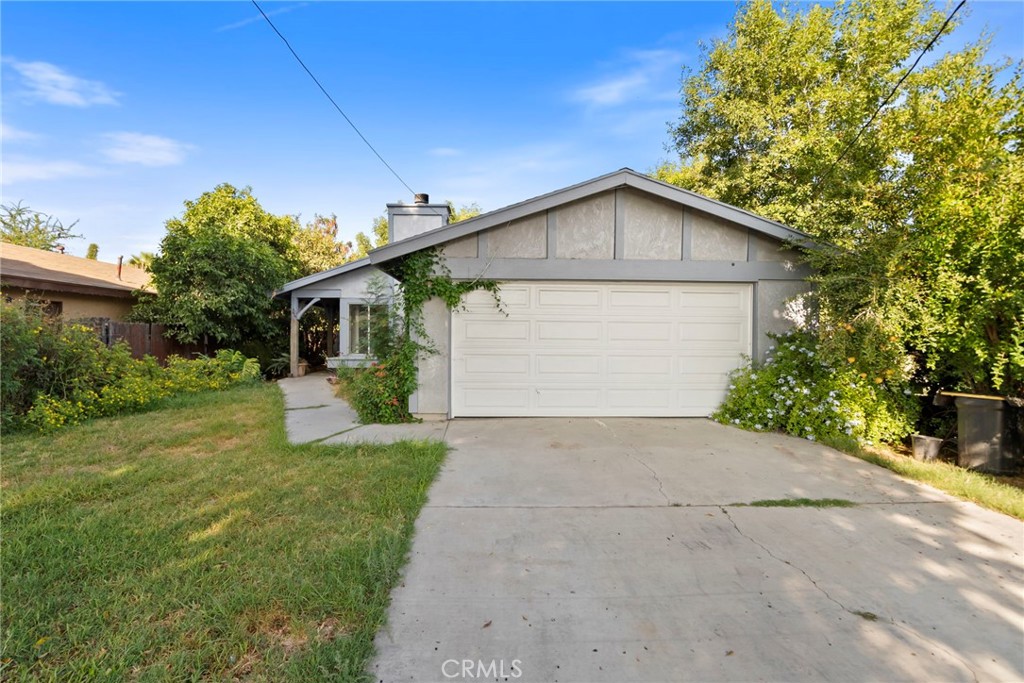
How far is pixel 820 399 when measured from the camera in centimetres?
579

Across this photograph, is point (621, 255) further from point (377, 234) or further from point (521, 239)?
point (377, 234)

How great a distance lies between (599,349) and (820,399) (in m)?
3.02

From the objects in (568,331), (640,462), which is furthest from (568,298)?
(640,462)

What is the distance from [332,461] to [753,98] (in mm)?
15912

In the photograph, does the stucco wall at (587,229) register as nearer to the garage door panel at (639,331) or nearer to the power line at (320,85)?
the garage door panel at (639,331)

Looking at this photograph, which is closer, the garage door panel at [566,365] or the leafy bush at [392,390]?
the leafy bush at [392,390]

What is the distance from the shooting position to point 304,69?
7707 mm

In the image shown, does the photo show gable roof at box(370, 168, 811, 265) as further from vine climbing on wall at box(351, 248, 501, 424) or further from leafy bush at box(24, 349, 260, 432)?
leafy bush at box(24, 349, 260, 432)

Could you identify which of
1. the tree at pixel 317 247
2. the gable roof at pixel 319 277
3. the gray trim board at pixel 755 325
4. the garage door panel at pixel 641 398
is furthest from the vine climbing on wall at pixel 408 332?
the tree at pixel 317 247

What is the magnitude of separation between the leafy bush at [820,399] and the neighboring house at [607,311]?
18.0 inches

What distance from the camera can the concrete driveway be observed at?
6.59 feet

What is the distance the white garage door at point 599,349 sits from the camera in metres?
6.64

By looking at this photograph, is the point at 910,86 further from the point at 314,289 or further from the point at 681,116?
the point at 314,289

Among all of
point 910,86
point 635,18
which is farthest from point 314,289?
point 910,86
